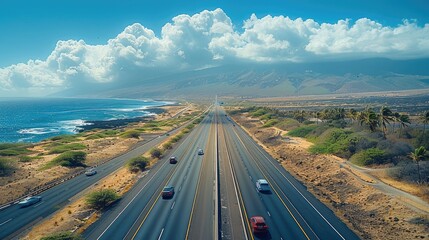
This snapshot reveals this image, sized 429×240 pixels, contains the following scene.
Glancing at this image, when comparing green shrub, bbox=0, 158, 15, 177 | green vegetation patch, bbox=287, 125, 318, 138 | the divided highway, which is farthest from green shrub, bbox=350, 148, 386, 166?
green shrub, bbox=0, 158, 15, 177

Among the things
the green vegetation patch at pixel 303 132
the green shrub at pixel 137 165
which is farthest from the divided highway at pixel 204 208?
the green vegetation patch at pixel 303 132

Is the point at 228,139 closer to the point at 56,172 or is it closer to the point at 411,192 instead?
the point at 56,172

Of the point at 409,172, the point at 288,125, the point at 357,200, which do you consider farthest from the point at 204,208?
the point at 288,125

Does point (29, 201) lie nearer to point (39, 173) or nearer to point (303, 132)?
point (39, 173)

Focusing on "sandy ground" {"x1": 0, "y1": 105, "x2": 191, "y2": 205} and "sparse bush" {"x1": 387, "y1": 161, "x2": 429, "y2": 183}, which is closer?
"sparse bush" {"x1": 387, "y1": 161, "x2": 429, "y2": 183}

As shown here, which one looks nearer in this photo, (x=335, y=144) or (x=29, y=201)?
(x=29, y=201)

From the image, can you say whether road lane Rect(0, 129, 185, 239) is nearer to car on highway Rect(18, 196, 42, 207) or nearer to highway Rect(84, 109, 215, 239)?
car on highway Rect(18, 196, 42, 207)

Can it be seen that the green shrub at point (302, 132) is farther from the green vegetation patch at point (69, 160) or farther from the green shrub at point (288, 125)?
the green vegetation patch at point (69, 160)
